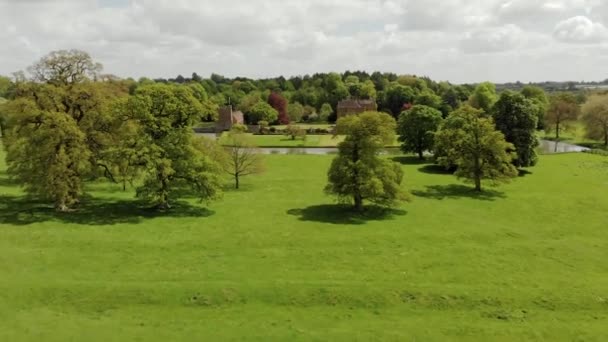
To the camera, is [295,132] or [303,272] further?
[295,132]

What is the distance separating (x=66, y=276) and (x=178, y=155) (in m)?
14.3

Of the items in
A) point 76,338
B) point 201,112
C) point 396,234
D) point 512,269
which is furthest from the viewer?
point 201,112

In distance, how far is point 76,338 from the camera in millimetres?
18750

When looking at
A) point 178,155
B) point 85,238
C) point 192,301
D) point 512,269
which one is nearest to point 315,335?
point 192,301

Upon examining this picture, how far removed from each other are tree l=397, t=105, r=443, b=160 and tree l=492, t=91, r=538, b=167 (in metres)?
11.2

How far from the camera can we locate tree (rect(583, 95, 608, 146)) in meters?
78.6

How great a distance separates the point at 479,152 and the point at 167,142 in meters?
28.4

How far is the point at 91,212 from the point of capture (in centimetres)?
3562

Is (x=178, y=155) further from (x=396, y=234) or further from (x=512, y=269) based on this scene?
(x=512, y=269)

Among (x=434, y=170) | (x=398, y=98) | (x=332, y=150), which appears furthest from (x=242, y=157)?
(x=398, y=98)

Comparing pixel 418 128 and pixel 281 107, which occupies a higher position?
pixel 281 107

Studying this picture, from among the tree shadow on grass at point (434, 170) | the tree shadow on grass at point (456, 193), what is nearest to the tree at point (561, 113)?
the tree shadow on grass at point (434, 170)

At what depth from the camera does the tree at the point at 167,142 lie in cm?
3541

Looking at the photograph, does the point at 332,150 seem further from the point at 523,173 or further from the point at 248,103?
the point at 248,103
